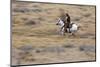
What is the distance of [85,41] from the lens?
8.97 ft

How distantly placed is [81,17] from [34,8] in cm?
66

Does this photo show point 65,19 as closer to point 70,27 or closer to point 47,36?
point 70,27

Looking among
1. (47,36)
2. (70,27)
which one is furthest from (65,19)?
(47,36)

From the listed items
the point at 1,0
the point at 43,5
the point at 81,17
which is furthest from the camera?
the point at 81,17

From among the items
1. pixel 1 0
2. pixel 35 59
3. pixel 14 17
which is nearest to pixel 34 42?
pixel 35 59

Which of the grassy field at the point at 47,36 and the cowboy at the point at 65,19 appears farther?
the cowboy at the point at 65,19

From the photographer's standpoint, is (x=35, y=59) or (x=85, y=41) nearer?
(x=35, y=59)

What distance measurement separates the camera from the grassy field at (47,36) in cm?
238

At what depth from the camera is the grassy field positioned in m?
2.38

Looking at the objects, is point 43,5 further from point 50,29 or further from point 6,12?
point 6,12

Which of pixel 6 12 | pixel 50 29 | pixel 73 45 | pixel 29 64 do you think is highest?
pixel 6 12

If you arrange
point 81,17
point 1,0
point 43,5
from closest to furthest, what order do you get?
point 1,0
point 43,5
point 81,17

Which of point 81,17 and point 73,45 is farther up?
point 81,17

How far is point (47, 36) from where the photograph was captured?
2.52 metres
